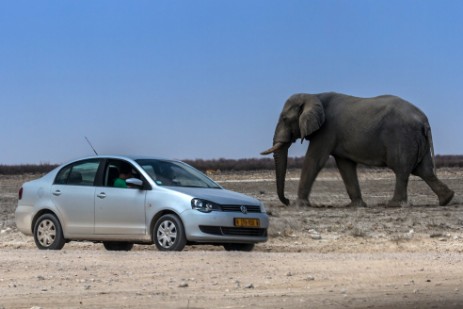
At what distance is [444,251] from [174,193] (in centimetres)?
443

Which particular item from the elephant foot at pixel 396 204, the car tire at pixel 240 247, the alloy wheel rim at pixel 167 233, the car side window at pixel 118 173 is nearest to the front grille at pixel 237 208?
the car tire at pixel 240 247

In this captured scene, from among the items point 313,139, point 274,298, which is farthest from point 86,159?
point 313,139

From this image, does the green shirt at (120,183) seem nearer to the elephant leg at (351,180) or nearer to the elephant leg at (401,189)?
the elephant leg at (351,180)

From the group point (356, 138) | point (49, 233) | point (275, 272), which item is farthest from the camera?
point (356, 138)

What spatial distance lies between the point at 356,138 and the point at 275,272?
1599cm

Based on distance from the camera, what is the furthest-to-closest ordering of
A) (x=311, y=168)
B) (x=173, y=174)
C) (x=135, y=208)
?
1. (x=311, y=168)
2. (x=173, y=174)
3. (x=135, y=208)

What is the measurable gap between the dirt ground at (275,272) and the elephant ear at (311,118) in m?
6.60

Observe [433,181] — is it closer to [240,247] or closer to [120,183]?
[240,247]

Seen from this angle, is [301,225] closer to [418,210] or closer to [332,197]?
[418,210]

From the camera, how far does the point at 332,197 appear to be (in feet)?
122

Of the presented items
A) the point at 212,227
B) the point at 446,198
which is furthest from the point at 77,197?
the point at 446,198

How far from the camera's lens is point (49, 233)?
19.7 meters

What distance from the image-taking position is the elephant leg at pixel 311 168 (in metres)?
31.2

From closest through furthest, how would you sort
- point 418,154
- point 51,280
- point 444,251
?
point 51,280 < point 444,251 < point 418,154
